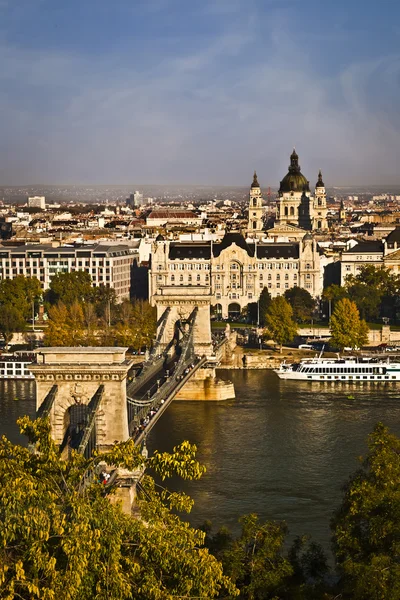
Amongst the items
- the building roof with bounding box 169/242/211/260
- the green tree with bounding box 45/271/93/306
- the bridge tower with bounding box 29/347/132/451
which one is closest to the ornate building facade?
the building roof with bounding box 169/242/211/260

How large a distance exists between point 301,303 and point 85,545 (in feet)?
96.1

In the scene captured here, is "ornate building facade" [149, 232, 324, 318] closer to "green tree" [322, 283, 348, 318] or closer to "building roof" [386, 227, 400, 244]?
"green tree" [322, 283, 348, 318]

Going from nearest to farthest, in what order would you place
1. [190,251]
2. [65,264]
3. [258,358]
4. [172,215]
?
[258,358] < [190,251] < [65,264] < [172,215]

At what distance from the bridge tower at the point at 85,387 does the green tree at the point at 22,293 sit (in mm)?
20414

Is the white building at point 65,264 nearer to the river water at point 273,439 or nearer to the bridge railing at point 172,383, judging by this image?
the river water at point 273,439

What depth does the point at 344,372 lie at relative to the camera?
86.4 feet

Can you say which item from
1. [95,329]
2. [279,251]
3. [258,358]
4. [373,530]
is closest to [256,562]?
[373,530]

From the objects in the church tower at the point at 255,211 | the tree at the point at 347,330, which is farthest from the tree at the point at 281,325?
the church tower at the point at 255,211

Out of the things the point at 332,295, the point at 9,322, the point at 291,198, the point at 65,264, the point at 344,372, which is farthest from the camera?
the point at 291,198

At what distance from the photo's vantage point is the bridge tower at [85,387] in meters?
13.1

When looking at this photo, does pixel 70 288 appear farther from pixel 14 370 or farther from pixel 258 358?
pixel 14 370

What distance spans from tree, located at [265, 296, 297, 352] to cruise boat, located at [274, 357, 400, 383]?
13.5 ft

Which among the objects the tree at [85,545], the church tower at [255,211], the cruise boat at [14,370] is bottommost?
the tree at [85,545]

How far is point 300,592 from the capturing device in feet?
32.4
